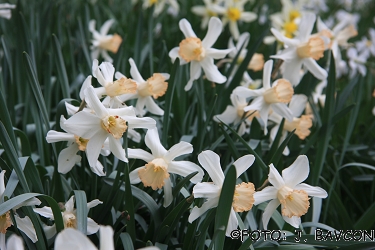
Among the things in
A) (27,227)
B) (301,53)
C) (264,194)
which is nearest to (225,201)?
(264,194)

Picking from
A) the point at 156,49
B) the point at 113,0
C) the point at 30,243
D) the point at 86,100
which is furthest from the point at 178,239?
the point at 113,0

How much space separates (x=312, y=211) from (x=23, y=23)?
1.52 metres

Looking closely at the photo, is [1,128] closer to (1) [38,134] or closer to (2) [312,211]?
(1) [38,134]

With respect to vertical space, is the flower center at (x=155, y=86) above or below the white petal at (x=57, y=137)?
above

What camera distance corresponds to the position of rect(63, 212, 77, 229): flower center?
129cm

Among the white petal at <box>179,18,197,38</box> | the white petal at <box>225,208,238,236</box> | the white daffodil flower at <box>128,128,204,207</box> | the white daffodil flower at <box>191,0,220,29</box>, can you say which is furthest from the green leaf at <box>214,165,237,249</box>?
the white daffodil flower at <box>191,0,220,29</box>

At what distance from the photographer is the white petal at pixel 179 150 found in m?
1.33

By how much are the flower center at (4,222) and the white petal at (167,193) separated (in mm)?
457

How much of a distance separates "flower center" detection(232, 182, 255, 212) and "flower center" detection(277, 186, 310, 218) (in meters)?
0.14

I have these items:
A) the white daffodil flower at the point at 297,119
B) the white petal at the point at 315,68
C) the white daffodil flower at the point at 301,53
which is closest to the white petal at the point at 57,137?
the white daffodil flower at the point at 297,119

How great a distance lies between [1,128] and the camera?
3.99 feet

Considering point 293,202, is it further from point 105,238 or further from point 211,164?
point 105,238

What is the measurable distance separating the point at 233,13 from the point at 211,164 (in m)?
2.00

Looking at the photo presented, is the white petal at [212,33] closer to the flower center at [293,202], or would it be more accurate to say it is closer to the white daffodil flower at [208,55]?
the white daffodil flower at [208,55]
